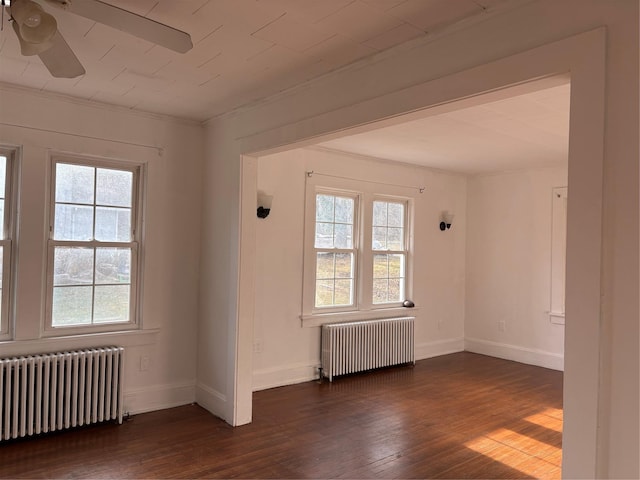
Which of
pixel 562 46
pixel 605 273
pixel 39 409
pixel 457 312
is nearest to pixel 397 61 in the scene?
pixel 562 46

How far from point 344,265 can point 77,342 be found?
115 inches

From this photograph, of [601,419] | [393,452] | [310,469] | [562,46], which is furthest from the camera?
[393,452]

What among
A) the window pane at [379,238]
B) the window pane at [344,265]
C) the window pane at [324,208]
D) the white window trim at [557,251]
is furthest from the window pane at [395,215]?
the white window trim at [557,251]

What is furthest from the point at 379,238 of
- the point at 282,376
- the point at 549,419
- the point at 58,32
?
the point at 58,32

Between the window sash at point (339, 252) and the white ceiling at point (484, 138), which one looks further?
the window sash at point (339, 252)

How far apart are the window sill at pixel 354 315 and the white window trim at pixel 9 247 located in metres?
2.64

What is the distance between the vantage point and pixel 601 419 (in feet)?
5.74

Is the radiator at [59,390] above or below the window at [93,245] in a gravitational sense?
below

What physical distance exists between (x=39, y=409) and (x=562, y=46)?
393 centimetres

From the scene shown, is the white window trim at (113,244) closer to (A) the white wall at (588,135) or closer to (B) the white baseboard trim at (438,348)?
(A) the white wall at (588,135)

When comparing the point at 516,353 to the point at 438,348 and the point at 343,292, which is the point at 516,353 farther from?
the point at 343,292

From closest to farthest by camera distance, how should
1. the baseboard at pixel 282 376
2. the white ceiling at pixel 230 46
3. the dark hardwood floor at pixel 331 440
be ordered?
the white ceiling at pixel 230 46
the dark hardwood floor at pixel 331 440
the baseboard at pixel 282 376

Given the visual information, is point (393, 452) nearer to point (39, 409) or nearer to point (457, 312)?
point (39, 409)

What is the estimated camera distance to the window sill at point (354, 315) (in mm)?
5188
